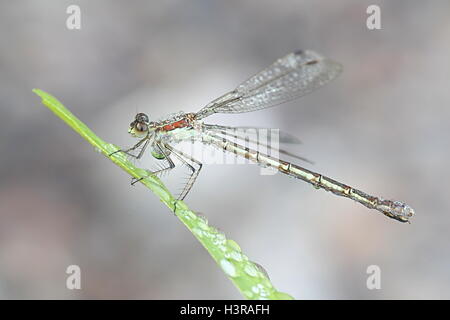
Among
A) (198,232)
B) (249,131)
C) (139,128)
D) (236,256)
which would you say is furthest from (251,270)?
(139,128)

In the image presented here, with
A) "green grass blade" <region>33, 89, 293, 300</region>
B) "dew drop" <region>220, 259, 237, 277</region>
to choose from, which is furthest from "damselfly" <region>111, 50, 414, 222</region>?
"dew drop" <region>220, 259, 237, 277</region>

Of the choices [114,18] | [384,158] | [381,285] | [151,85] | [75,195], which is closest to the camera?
[381,285]

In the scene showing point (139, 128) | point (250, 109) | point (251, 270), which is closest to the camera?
point (251, 270)

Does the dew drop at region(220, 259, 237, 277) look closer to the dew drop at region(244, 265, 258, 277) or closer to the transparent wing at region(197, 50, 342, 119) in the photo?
the dew drop at region(244, 265, 258, 277)

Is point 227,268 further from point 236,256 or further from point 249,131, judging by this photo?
point 249,131

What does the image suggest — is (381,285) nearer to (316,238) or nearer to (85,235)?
(316,238)

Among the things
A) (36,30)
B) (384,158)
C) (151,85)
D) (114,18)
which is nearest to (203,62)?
(151,85)

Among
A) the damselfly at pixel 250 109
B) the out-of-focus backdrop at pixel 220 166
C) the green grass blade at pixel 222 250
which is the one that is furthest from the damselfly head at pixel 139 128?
the out-of-focus backdrop at pixel 220 166

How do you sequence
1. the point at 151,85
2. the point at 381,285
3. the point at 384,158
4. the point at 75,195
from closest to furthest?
the point at 381,285, the point at 75,195, the point at 384,158, the point at 151,85
